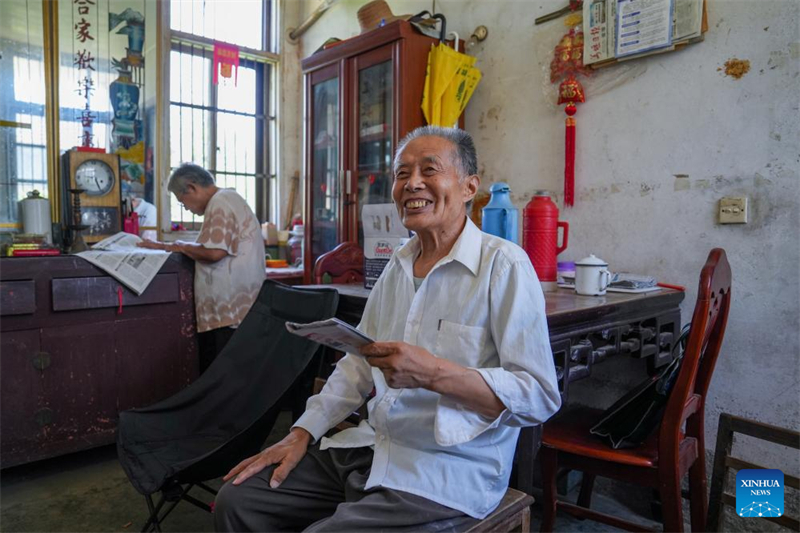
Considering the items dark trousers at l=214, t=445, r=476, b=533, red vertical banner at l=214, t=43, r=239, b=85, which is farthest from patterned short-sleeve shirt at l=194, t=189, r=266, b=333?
red vertical banner at l=214, t=43, r=239, b=85

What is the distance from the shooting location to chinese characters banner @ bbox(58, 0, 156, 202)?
3555 millimetres

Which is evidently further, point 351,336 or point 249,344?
point 249,344

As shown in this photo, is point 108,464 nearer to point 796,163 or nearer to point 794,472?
point 794,472

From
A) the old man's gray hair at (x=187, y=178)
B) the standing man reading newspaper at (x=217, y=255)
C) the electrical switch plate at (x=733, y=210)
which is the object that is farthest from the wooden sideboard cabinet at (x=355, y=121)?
the electrical switch plate at (x=733, y=210)

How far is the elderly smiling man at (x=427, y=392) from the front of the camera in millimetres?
1029

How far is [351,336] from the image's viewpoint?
96cm

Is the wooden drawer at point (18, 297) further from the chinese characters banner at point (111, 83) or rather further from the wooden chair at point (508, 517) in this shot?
the wooden chair at point (508, 517)

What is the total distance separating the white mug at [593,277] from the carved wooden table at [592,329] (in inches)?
1.4

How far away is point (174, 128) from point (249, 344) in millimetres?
2770

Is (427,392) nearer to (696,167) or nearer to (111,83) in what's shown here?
(696,167)

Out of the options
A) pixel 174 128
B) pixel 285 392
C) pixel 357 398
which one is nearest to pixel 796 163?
pixel 357 398

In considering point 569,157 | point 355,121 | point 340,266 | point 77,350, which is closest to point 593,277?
point 569,157

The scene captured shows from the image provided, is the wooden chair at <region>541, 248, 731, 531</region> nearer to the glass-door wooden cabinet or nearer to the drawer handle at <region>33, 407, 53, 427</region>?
the glass-door wooden cabinet

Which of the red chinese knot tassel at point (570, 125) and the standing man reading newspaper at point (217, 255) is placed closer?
the red chinese knot tassel at point (570, 125)
